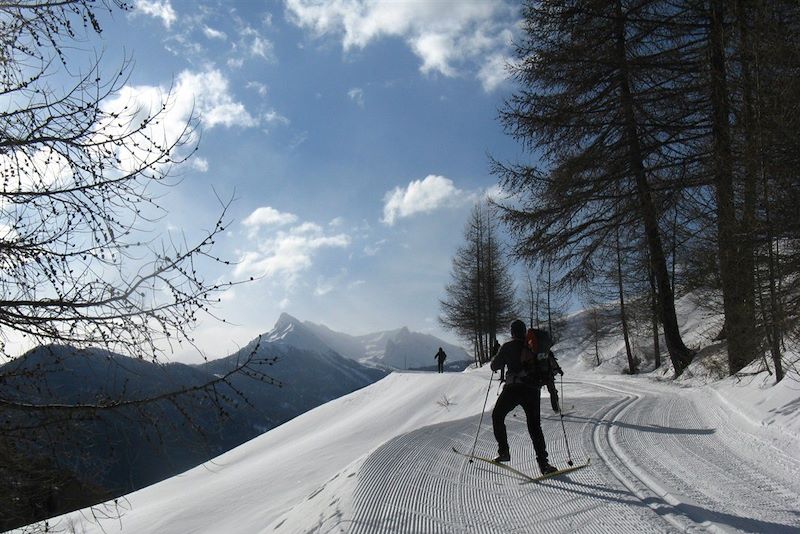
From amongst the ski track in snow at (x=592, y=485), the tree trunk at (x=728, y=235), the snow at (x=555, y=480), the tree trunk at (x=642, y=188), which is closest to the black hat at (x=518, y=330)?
the snow at (x=555, y=480)

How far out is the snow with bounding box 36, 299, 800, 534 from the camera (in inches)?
171

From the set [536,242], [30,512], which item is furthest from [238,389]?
[536,242]

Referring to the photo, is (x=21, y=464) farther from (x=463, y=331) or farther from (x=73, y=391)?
(x=463, y=331)

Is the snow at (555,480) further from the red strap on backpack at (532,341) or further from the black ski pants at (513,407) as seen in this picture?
the red strap on backpack at (532,341)

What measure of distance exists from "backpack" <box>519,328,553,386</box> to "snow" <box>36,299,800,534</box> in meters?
0.93

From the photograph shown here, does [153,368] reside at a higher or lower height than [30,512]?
higher

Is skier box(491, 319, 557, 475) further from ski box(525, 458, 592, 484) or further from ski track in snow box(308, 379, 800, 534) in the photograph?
ski box(525, 458, 592, 484)

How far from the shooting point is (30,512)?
3637mm

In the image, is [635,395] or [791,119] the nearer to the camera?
[791,119]

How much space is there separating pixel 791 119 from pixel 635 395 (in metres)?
6.75

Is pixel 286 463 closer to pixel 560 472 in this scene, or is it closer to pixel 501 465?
pixel 501 465

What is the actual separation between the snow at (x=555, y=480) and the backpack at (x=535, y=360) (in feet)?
3.04

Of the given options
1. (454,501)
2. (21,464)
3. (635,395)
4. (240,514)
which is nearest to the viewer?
(21,464)

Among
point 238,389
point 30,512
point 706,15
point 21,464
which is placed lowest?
point 30,512
